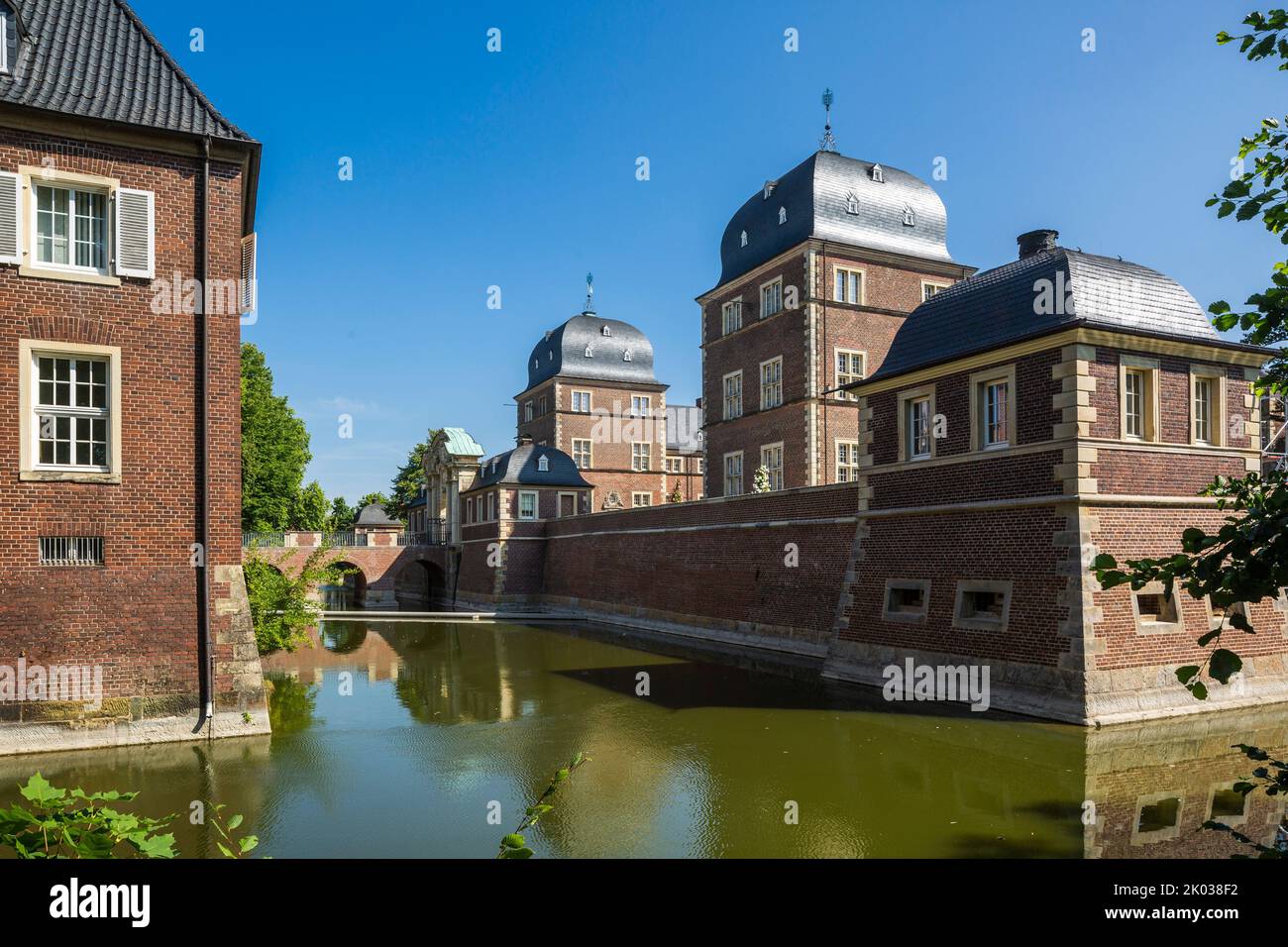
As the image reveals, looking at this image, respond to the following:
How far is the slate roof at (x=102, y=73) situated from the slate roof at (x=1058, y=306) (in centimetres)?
1342

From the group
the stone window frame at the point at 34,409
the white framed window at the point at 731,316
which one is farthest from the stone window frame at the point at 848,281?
the stone window frame at the point at 34,409

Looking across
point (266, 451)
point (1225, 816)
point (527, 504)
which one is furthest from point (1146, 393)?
point (266, 451)

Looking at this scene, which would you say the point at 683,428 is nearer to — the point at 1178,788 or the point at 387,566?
the point at 387,566

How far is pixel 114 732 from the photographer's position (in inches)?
506

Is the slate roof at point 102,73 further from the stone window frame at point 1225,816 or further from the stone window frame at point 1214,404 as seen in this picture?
the stone window frame at point 1214,404

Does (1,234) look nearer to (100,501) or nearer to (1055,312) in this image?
(100,501)

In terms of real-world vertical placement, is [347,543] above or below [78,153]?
below

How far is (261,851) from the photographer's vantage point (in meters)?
8.98

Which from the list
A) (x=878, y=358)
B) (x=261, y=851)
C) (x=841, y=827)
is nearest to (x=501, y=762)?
(x=261, y=851)

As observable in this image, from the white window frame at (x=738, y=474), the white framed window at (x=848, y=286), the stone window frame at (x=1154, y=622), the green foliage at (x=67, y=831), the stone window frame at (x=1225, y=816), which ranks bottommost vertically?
the stone window frame at (x=1225, y=816)

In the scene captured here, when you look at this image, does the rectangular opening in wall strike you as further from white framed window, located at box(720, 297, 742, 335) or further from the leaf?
white framed window, located at box(720, 297, 742, 335)

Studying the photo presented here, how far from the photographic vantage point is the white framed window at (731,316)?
36.3 metres
